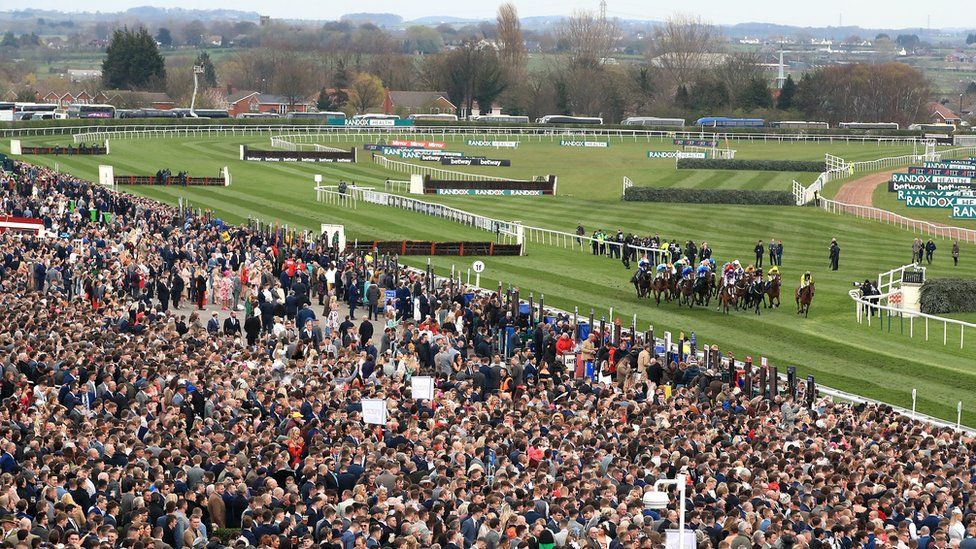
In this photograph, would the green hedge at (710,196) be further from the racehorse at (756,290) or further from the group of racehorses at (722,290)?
the racehorse at (756,290)

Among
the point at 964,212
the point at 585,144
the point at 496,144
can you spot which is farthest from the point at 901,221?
the point at 585,144

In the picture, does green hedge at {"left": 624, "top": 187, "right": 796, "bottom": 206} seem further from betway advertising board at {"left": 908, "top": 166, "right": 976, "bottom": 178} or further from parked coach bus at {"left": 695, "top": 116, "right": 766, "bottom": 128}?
parked coach bus at {"left": 695, "top": 116, "right": 766, "bottom": 128}

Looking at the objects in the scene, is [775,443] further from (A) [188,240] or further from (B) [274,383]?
(A) [188,240]

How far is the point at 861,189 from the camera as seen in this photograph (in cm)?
7406

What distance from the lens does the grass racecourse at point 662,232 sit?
1234 inches

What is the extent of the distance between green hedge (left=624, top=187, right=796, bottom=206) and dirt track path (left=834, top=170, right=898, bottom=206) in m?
3.50

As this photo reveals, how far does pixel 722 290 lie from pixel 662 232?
58.5 feet

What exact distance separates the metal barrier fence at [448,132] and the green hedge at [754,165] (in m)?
20.9

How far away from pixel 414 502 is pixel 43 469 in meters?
4.13

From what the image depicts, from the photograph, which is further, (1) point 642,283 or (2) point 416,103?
(2) point 416,103

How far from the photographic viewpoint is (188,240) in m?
39.5

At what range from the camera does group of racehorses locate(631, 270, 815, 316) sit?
36.5m

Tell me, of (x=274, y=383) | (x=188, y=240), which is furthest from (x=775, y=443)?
(x=188, y=240)

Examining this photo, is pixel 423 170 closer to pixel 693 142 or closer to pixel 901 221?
pixel 901 221
